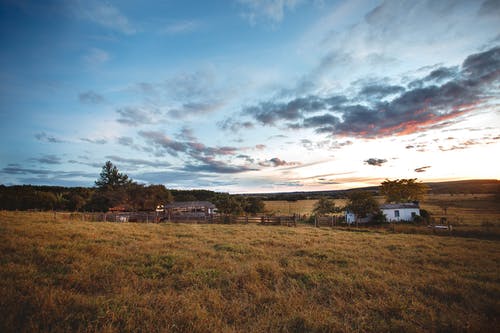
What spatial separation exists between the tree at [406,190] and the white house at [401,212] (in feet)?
54.3

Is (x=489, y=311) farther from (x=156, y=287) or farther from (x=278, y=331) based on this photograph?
(x=156, y=287)

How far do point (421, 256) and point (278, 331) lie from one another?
37.3 ft

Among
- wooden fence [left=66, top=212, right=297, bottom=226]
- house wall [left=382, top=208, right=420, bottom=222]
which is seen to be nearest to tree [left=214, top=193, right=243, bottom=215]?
wooden fence [left=66, top=212, right=297, bottom=226]

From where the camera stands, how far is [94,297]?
20.1ft

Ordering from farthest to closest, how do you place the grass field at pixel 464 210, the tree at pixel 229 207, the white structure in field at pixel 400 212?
the tree at pixel 229 207 → the white structure in field at pixel 400 212 → the grass field at pixel 464 210

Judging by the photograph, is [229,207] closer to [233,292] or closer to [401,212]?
[401,212]

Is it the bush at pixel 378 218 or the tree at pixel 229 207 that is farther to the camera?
the tree at pixel 229 207

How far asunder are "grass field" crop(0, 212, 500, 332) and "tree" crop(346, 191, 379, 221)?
28.1 metres

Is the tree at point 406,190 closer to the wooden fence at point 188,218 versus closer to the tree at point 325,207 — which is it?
Answer: the tree at point 325,207

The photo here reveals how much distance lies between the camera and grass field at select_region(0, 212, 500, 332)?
5.08 metres

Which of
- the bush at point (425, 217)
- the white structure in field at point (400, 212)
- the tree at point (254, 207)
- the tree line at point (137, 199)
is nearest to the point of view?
the bush at point (425, 217)

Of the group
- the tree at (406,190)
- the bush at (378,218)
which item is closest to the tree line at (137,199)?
the tree at (406,190)

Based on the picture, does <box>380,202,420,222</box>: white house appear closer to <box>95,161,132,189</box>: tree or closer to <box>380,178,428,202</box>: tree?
<box>380,178,428,202</box>: tree

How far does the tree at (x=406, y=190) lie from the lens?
197 ft
